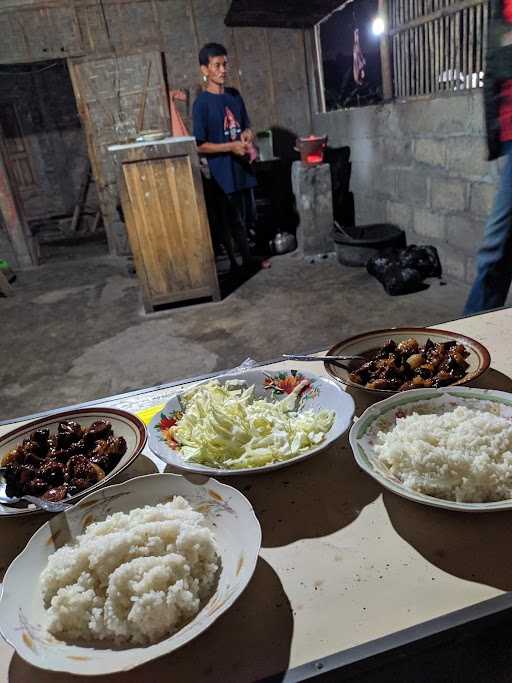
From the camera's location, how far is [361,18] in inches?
249

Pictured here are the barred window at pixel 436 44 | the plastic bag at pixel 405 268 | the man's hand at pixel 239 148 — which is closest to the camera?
the barred window at pixel 436 44

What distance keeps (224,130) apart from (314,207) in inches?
53.5

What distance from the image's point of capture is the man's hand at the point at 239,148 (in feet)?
18.1

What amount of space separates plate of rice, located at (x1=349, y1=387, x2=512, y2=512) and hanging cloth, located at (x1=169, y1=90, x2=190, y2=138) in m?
6.74

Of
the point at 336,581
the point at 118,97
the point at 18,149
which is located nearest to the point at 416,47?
the point at 118,97

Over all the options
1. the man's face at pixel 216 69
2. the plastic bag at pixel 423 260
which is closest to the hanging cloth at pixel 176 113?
the man's face at pixel 216 69

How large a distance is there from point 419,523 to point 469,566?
0.39ft

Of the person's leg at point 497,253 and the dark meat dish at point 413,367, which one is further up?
the dark meat dish at point 413,367

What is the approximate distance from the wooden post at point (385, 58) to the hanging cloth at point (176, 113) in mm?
2887

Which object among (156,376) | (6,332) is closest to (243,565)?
(156,376)

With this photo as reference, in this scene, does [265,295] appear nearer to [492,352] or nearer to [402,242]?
[402,242]

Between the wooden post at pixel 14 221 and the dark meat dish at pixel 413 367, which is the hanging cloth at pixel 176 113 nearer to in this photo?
the wooden post at pixel 14 221

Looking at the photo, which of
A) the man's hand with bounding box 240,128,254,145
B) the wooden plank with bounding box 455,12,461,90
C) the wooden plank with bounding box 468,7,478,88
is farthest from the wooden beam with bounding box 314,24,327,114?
the wooden plank with bounding box 468,7,478,88

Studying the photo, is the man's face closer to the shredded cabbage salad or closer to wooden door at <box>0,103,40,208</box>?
the shredded cabbage salad
